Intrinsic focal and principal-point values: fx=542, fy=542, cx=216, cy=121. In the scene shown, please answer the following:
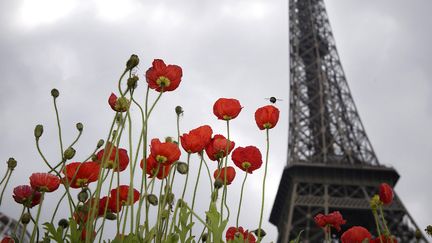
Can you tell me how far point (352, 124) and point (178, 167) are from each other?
33.2m

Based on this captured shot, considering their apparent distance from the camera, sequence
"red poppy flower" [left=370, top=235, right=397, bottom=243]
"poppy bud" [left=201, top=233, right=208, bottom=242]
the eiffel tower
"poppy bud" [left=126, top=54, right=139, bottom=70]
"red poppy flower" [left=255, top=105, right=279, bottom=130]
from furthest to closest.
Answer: the eiffel tower
"red poppy flower" [left=255, top=105, right=279, bottom=130]
"poppy bud" [left=201, top=233, right=208, bottom=242]
"red poppy flower" [left=370, top=235, right=397, bottom=243]
"poppy bud" [left=126, top=54, right=139, bottom=70]

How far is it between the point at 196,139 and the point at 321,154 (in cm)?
3069

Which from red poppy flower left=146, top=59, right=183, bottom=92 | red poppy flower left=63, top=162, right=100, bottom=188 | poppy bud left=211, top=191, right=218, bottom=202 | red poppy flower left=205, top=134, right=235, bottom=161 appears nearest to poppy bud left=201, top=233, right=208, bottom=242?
poppy bud left=211, top=191, right=218, bottom=202

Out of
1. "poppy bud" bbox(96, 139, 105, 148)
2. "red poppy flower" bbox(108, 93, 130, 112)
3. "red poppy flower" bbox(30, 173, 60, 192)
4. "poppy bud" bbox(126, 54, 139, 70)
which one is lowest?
"red poppy flower" bbox(30, 173, 60, 192)

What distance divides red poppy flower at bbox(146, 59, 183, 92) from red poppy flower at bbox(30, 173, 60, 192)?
0.57m

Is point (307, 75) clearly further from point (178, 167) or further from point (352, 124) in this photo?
point (178, 167)

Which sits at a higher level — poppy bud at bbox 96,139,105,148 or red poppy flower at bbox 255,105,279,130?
red poppy flower at bbox 255,105,279,130

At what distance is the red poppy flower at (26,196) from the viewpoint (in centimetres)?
219

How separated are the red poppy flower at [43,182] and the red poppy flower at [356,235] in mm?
1228

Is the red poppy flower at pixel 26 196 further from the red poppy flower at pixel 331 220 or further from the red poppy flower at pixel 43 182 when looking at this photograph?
the red poppy flower at pixel 331 220

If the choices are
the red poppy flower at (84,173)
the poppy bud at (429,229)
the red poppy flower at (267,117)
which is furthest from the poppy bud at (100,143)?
the poppy bud at (429,229)

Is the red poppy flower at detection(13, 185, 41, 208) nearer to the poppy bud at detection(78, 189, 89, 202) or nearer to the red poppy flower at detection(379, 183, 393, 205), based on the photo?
the poppy bud at detection(78, 189, 89, 202)

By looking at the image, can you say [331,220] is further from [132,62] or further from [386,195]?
[132,62]

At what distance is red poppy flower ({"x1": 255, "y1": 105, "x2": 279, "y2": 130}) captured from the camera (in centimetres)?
253
